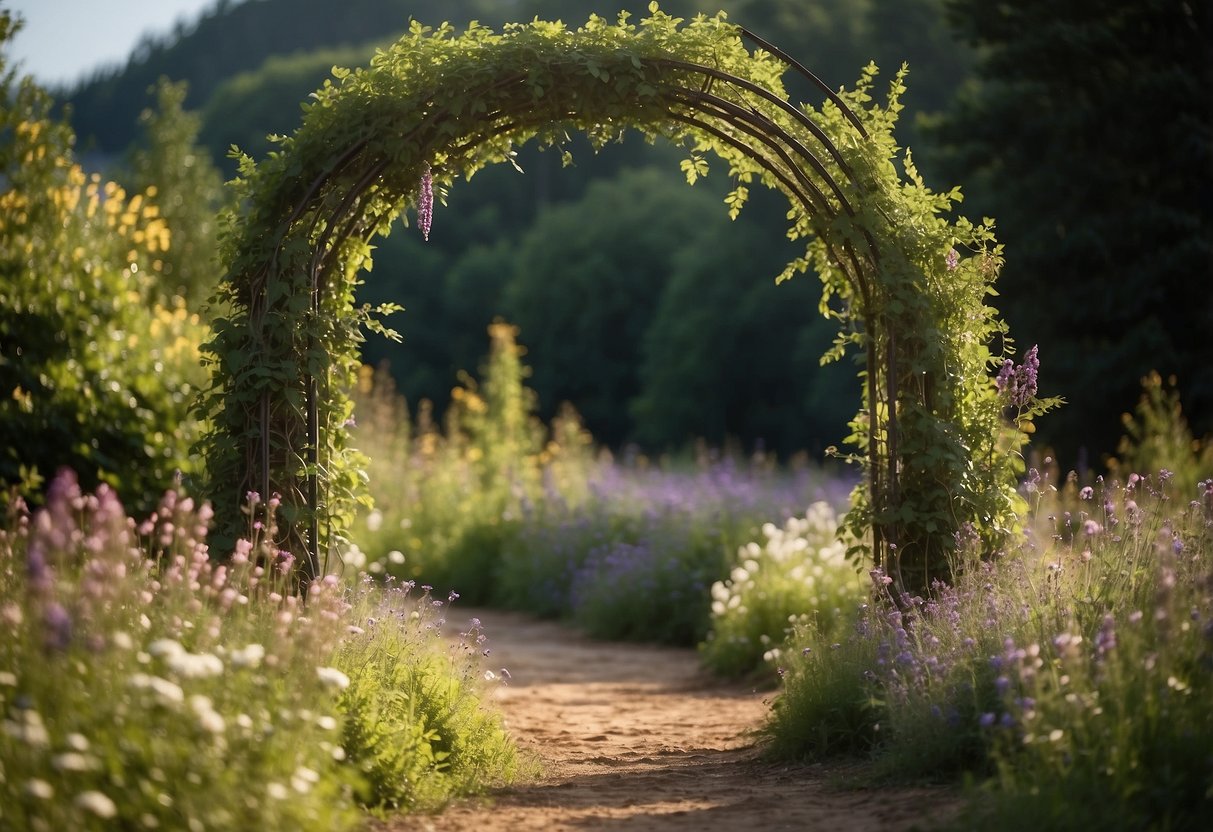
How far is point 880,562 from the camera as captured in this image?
5930mm

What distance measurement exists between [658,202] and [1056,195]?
2167 centimetres

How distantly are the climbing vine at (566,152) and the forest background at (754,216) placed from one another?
0.52 meters

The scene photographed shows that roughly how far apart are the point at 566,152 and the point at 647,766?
2.79 m

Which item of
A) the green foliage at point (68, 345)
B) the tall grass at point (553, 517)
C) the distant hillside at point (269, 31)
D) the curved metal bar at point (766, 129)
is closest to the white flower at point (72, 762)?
the curved metal bar at point (766, 129)

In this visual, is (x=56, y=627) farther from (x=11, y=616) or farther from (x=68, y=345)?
(x=68, y=345)

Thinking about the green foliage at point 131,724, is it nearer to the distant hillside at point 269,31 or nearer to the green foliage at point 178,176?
the green foliage at point 178,176

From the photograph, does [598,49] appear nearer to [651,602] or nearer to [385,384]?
[651,602]

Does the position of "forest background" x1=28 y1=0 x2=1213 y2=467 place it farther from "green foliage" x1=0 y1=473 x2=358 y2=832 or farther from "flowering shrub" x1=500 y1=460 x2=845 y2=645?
"green foliage" x1=0 y1=473 x2=358 y2=832

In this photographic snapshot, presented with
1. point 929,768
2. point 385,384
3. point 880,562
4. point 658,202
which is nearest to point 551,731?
point 880,562

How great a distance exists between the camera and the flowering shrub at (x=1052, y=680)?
3541 millimetres

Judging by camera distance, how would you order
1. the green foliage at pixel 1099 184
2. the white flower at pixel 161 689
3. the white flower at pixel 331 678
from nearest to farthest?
the white flower at pixel 161 689, the white flower at pixel 331 678, the green foliage at pixel 1099 184

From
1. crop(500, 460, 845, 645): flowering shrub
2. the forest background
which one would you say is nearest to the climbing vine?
the forest background

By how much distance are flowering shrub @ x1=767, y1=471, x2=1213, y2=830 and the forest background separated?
333cm

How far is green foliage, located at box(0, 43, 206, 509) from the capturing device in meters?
7.39
